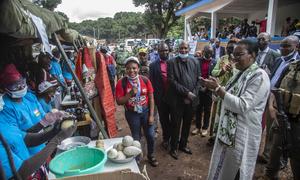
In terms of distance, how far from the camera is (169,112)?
165 inches

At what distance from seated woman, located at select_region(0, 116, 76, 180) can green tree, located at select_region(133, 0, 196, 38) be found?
2688 cm

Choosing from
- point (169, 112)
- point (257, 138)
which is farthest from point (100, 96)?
point (257, 138)

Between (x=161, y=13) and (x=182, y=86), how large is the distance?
2578cm

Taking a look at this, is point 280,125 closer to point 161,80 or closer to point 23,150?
point 161,80

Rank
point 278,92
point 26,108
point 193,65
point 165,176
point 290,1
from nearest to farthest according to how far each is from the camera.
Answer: point 26,108 < point 278,92 < point 165,176 < point 193,65 < point 290,1

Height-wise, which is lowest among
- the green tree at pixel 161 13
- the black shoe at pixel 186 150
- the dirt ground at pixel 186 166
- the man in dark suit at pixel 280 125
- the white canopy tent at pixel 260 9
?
the dirt ground at pixel 186 166

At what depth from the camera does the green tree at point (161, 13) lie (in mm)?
26438

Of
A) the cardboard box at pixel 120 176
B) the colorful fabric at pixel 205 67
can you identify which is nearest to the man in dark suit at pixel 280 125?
the colorful fabric at pixel 205 67

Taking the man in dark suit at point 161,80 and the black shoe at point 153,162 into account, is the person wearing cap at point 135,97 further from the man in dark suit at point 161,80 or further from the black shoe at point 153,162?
the man in dark suit at point 161,80

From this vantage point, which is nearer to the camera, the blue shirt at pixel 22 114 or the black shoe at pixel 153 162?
the blue shirt at pixel 22 114

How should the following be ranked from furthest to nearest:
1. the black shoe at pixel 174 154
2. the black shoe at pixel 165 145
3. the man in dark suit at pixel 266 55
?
the black shoe at pixel 165 145 → the black shoe at pixel 174 154 → the man in dark suit at pixel 266 55

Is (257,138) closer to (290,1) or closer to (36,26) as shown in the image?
(36,26)

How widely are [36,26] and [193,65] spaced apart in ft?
8.46

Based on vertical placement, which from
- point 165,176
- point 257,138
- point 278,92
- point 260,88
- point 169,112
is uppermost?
point 260,88
